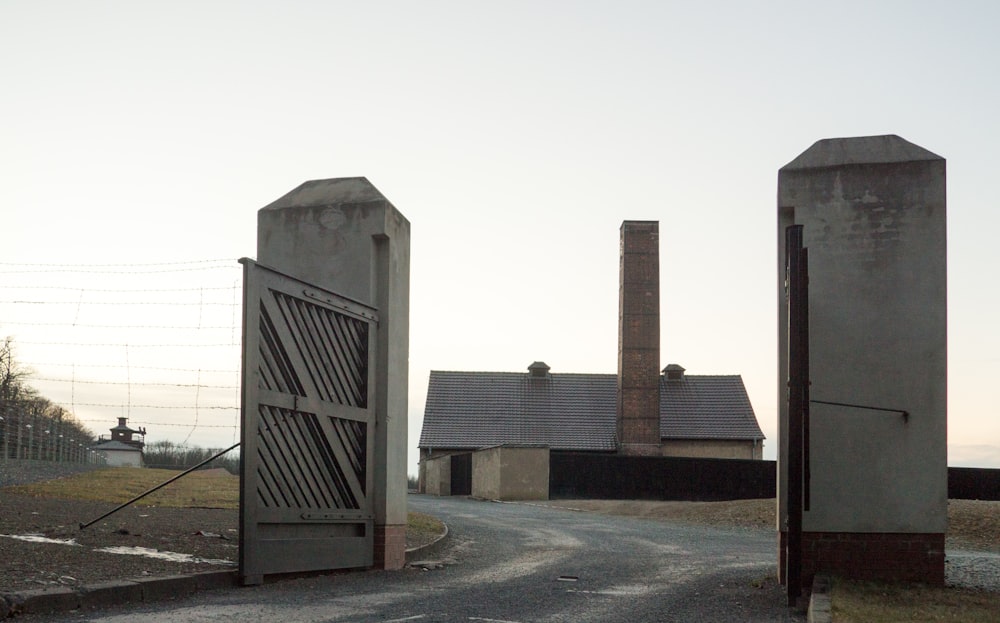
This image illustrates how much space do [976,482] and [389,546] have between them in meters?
19.9

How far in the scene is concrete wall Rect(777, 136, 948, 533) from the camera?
994 cm

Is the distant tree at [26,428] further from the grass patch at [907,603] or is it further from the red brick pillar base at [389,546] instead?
the grass patch at [907,603]

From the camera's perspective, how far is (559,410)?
49.5 metres

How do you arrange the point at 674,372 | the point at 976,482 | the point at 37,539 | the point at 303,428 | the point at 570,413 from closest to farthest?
the point at 37,539 < the point at 303,428 < the point at 976,482 < the point at 570,413 < the point at 674,372

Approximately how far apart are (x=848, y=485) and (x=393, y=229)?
5.58 metres

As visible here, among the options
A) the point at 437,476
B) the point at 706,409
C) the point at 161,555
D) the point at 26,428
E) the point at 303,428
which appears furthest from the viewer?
the point at 706,409

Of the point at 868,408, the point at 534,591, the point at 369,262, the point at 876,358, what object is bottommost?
the point at 534,591

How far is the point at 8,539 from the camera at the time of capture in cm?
1019

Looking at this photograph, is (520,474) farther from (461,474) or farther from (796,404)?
(796,404)

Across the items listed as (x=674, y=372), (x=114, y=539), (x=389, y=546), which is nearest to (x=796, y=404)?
(x=389, y=546)

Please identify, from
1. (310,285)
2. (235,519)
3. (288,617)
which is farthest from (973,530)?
(288,617)

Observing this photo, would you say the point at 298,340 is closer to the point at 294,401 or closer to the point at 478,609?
A: the point at 294,401

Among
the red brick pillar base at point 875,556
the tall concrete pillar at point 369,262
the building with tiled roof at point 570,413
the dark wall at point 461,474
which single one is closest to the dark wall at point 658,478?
the dark wall at point 461,474

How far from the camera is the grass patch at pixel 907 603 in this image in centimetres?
718
